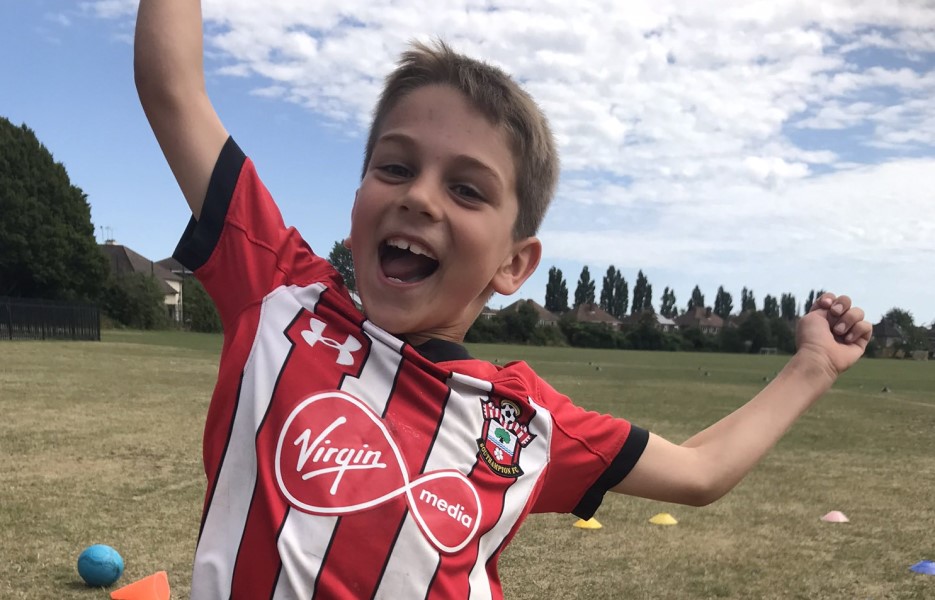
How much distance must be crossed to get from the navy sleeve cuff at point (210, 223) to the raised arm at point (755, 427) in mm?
1101

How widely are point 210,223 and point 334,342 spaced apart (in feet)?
1.26

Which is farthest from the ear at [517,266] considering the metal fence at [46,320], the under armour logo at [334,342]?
the metal fence at [46,320]

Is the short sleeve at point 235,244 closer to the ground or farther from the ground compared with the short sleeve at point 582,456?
farther from the ground

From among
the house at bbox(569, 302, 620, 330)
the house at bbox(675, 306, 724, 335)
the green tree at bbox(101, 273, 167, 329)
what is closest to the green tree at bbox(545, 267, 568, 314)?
the house at bbox(569, 302, 620, 330)

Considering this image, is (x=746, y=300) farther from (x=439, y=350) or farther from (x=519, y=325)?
(x=439, y=350)

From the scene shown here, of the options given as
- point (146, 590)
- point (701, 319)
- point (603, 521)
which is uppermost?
point (146, 590)

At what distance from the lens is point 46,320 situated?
3219cm

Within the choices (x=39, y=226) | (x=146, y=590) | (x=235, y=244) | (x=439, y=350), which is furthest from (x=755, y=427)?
(x=39, y=226)

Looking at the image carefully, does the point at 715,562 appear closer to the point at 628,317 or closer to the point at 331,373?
the point at 331,373

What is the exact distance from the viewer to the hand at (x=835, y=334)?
209cm

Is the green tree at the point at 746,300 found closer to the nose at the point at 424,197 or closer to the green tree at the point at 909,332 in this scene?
the green tree at the point at 909,332

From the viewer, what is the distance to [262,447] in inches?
60.7

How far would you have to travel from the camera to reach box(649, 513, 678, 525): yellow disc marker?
5824 mm

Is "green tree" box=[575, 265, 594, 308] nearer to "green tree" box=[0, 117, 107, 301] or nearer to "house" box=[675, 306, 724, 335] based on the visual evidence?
"house" box=[675, 306, 724, 335]
